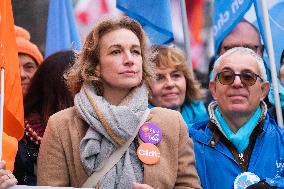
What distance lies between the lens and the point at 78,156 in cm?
409

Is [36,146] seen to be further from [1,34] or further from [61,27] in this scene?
[61,27]

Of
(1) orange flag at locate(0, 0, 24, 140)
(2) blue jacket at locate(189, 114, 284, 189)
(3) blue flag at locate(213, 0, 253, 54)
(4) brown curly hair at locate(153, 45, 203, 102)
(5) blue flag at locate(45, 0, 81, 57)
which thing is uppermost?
(5) blue flag at locate(45, 0, 81, 57)

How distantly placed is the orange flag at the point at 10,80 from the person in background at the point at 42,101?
0.38 m

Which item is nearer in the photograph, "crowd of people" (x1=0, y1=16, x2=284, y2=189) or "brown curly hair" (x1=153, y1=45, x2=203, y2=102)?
"crowd of people" (x1=0, y1=16, x2=284, y2=189)

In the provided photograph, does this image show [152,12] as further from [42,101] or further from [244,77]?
[244,77]

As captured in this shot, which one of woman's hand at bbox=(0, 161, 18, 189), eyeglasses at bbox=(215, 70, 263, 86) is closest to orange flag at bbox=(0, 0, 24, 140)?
woman's hand at bbox=(0, 161, 18, 189)

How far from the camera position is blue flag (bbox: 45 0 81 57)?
21.6 feet

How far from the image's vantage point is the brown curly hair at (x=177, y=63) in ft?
18.7

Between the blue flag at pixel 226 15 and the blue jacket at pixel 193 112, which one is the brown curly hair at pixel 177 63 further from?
the blue flag at pixel 226 15

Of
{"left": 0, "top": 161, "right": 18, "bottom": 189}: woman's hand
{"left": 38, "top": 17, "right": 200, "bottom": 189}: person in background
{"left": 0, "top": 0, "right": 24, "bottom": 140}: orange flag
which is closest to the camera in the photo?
{"left": 0, "top": 161, "right": 18, "bottom": 189}: woman's hand

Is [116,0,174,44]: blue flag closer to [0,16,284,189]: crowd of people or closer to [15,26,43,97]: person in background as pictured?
[15,26,43,97]: person in background

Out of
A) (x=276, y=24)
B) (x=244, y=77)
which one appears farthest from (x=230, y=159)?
(x=276, y=24)

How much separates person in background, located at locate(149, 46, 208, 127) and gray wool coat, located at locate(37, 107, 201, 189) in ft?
4.56

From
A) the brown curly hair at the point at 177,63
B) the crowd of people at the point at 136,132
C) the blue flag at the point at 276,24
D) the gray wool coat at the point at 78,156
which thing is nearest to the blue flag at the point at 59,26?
the brown curly hair at the point at 177,63
